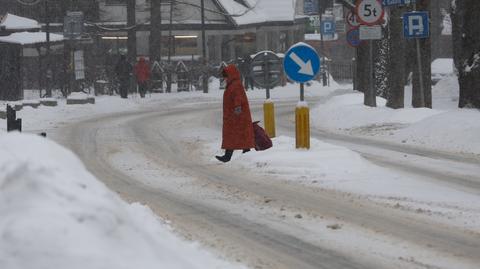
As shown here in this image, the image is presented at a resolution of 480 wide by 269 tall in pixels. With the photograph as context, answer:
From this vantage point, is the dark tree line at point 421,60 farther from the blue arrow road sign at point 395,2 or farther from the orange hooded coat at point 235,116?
the orange hooded coat at point 235,116

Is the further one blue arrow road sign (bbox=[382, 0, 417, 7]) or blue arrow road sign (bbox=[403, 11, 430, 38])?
blue arrow road sign (bbox=[382, 0, 417, 7])

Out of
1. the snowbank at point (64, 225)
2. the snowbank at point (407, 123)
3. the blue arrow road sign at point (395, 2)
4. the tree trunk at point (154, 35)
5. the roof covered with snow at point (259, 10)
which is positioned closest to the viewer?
the snowbank at point (64, 225)

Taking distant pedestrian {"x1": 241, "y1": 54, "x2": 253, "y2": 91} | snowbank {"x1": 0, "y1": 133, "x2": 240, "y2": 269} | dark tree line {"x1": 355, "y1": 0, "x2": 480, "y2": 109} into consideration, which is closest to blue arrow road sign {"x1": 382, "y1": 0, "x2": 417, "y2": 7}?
dark tree line {"x1": 355, "y1": 0, "x2": 480, "y2": 109}

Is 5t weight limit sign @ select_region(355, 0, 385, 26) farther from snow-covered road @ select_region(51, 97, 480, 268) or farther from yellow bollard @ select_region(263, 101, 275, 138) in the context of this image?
yellow bollard @ select_region(263, 101, 275, 138)

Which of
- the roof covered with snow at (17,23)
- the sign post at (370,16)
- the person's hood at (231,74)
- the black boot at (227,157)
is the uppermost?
the roof covered with snow at (17,23)

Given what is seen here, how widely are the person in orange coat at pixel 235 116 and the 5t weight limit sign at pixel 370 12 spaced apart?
5776 millimetres

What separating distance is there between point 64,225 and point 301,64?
26.8 ft

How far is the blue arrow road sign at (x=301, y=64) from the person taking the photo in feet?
39.7

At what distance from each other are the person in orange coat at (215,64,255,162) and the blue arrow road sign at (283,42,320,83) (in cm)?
80

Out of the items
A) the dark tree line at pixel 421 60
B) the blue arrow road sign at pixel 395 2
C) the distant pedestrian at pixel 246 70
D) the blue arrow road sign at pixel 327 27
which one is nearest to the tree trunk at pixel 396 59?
the dark tree line at pixel 421 60

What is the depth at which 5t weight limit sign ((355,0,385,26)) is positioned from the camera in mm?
16969

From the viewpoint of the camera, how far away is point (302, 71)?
12133mm

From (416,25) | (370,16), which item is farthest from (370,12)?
(416,25)

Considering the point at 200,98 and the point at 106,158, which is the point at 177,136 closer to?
the point at 106,158
